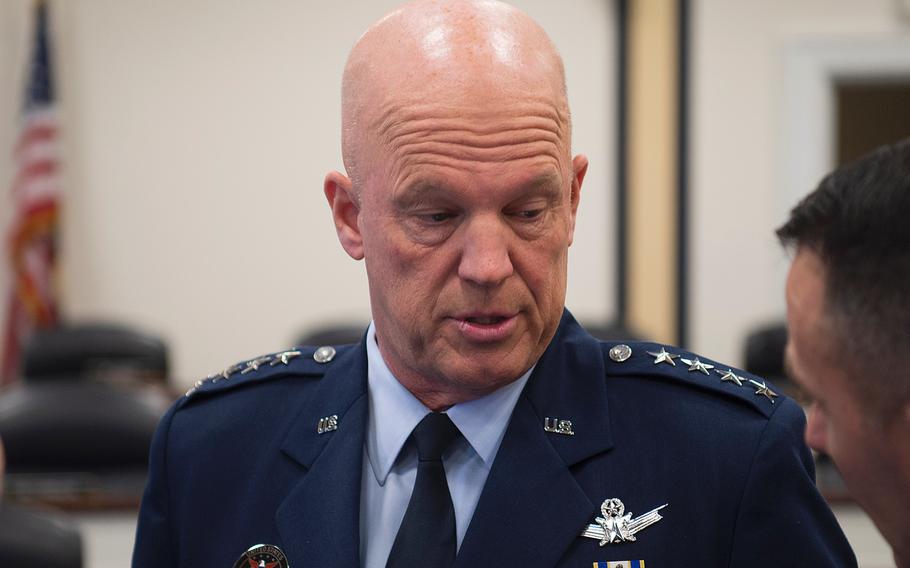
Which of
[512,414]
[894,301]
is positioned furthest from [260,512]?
[894,301]

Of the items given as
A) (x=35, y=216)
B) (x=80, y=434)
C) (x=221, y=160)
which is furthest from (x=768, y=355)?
(x=35, y=216)

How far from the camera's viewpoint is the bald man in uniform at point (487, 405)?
1.41 m

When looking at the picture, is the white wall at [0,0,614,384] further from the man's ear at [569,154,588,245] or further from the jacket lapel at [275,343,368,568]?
the man's ear at [569,154,588,245]

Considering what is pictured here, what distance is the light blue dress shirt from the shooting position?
1503 millimetres

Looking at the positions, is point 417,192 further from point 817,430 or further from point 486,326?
point 817,430

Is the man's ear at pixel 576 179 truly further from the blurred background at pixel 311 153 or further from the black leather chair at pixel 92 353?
the blurred background at pixel 311 153

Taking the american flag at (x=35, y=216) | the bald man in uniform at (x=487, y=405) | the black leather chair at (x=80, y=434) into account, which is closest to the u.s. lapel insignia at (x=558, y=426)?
the bald man in uniform at (x=487, y=405)

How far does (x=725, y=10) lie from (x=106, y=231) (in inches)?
133

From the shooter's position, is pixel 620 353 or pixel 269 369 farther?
pixel 269 369

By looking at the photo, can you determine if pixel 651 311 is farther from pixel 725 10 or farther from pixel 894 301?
pixel 894 301

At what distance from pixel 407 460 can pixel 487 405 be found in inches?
4.7

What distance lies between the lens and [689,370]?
1.57 metres

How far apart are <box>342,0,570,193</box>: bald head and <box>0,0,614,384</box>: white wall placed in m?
4.95

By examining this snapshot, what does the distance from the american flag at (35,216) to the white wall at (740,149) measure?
323 centimetres
